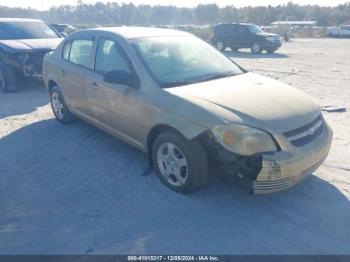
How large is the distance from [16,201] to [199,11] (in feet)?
307

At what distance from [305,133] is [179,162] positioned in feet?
4.32

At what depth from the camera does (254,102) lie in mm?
3342

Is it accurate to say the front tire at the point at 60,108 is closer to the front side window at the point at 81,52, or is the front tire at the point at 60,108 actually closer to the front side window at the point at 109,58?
the front side window at the point at 81,52

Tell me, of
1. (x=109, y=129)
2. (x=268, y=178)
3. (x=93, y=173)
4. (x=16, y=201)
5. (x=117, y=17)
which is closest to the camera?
(x=268, y=178)

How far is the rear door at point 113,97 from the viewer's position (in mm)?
3898

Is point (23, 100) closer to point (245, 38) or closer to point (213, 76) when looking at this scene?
point (213, 76)

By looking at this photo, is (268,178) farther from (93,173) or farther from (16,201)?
(16,201)

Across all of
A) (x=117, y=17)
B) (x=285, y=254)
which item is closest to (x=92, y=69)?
(x=285, y=254)

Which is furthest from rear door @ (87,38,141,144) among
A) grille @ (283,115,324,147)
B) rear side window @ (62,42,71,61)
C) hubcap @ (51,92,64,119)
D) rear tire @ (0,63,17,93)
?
rear tire @ (0,63,17,93)

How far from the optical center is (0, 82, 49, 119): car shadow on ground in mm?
6816

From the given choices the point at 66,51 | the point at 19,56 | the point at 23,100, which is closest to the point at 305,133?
the point at 66,51

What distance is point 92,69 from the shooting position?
14.9 feet

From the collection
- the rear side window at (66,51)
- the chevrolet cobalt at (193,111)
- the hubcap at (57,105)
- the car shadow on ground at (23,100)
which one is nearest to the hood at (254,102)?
the chevrolet cobalt at (193,111)

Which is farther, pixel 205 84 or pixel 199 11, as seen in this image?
pixel 199 11
